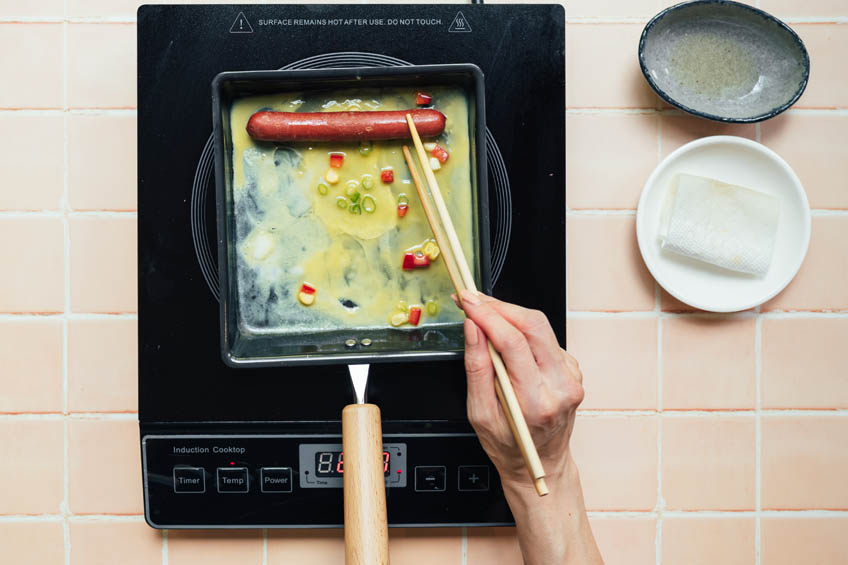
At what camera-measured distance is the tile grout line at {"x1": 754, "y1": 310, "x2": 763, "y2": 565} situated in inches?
40.6

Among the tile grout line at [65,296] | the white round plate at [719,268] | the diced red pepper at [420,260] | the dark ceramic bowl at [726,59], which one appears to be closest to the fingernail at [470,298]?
the diced red pepper at [420,260]

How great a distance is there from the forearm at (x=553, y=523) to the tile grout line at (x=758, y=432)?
0.35 m

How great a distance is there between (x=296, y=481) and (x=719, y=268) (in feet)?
2.43

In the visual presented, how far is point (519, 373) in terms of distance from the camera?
75cm

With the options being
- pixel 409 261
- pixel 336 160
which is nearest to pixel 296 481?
pixel 409 261

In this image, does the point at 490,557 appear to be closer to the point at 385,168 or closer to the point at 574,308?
the point at 574,308

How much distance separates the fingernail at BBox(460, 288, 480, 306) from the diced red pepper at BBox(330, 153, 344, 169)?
0.91 feet

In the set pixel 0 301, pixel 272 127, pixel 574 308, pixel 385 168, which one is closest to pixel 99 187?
pixel 0 301

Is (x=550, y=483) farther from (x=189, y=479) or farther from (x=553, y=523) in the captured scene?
(x=189, y=479)

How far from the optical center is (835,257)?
1.03m

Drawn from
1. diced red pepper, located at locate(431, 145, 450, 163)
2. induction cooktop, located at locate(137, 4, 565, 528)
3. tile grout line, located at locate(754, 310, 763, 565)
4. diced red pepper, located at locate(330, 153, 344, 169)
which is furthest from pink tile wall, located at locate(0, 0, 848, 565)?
diced red pepper, located at locate(330, 153, 344, 169)

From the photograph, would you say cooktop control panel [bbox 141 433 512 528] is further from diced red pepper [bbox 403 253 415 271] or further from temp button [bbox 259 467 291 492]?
diced red pepper [bbox 403 253 415 271]

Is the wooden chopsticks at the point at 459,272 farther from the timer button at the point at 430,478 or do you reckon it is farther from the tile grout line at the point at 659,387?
the tile grout line at the point at 659,387

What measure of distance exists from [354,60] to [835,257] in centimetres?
84
